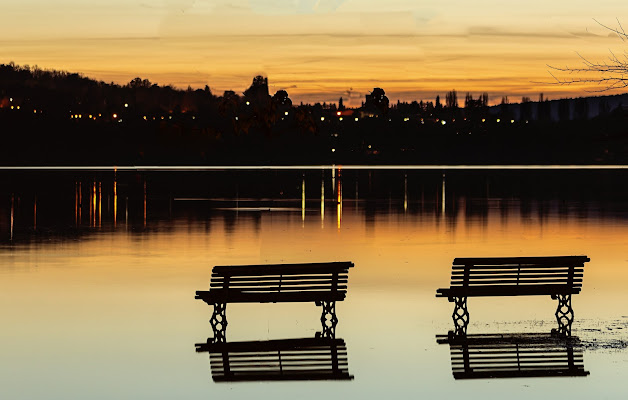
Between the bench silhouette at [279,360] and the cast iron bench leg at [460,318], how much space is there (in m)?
2.33

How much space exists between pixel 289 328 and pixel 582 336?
529cm

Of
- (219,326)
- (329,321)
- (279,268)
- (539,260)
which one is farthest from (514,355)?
(219,326)

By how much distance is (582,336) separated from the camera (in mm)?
20141

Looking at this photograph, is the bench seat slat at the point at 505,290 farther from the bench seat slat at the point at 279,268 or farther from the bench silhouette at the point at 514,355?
the bench seat slat at the point at 279,268

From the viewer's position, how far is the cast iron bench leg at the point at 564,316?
20828 mm

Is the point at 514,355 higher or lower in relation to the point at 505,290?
lower

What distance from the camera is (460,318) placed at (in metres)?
21.4

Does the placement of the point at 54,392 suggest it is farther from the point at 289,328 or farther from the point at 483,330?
the point at 483,330

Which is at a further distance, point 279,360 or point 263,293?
point 263,293

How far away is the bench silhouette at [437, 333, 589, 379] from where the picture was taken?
16.8m

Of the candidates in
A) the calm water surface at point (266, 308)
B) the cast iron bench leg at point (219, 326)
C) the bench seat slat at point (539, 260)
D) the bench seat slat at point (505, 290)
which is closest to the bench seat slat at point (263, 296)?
the cast iron bench leg at point (219, 326)

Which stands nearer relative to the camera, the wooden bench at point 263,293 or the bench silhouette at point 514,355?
the bench silhouette at point 514,355

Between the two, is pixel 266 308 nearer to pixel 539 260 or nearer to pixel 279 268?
pixel 279 268

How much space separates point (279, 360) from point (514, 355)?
3.71 meters
